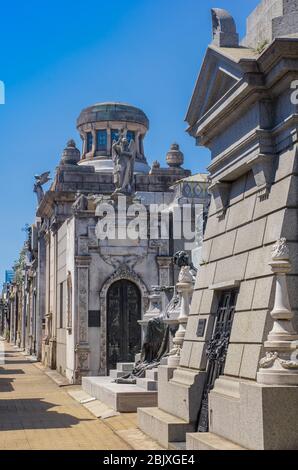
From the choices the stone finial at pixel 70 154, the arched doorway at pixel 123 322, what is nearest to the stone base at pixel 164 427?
the arched doorway at pixel 123 322

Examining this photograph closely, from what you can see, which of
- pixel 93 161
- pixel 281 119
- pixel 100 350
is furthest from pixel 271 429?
pixel 93 161

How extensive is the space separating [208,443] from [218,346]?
191 centimetres

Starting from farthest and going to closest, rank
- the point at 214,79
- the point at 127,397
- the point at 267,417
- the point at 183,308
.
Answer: the point at 127,397, the point at 183,308, the point at 214,79, the point at 267,417

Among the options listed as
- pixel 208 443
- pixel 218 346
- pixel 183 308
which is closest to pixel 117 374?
pixel 183 308

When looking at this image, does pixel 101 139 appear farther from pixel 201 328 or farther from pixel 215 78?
pixel 201 328

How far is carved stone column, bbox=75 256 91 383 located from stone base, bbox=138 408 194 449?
445 inches

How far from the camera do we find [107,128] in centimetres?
3909

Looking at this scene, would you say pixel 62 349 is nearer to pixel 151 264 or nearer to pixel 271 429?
pixel 151 264

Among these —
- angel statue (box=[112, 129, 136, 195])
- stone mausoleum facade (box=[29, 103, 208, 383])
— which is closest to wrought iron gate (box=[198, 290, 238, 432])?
stone mausoleum facade (box=[29, 103, 208, 383])

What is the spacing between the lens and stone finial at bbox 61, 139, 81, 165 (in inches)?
1323

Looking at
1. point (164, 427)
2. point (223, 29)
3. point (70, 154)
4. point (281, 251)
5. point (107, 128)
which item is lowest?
point (164, 427)

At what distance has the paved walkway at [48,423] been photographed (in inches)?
440

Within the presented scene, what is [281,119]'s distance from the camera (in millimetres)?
8469

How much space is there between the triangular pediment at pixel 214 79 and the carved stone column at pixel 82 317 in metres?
12.3
